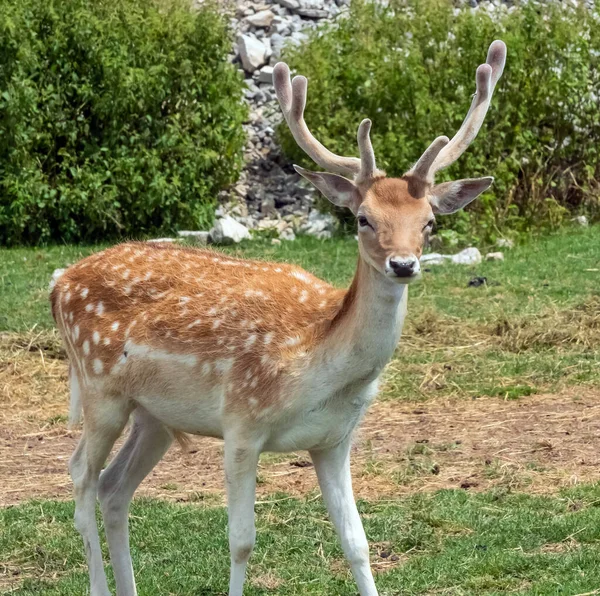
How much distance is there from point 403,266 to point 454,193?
2.22 ft

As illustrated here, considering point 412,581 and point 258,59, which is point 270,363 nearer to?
point 412,581

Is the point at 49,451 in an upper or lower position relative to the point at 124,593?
lower

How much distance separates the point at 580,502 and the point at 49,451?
342 cm

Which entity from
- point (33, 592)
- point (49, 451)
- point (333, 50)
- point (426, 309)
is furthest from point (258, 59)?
point (33, 592)

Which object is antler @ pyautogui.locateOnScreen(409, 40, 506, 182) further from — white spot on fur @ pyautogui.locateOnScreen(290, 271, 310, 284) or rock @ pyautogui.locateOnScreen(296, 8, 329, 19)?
rock @ pyautogui.locateOnScreen(296, 8, 329, 19)

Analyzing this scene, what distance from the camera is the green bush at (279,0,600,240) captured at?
1483cm

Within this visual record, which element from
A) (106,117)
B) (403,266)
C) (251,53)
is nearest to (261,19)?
(251,53)

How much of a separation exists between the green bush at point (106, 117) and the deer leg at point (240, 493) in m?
9.17

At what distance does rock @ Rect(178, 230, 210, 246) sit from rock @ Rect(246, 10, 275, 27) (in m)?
5.15

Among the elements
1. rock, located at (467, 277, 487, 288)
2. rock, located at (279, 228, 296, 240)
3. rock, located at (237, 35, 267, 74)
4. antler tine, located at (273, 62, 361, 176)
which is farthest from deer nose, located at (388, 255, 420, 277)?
rock, located at (237, 35, 267, 74)

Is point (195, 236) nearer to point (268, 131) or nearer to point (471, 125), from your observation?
point (268, 131)

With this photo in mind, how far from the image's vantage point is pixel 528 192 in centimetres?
1541

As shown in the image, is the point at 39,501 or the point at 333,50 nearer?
the point at 39,501

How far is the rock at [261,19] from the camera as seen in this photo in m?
18.6
